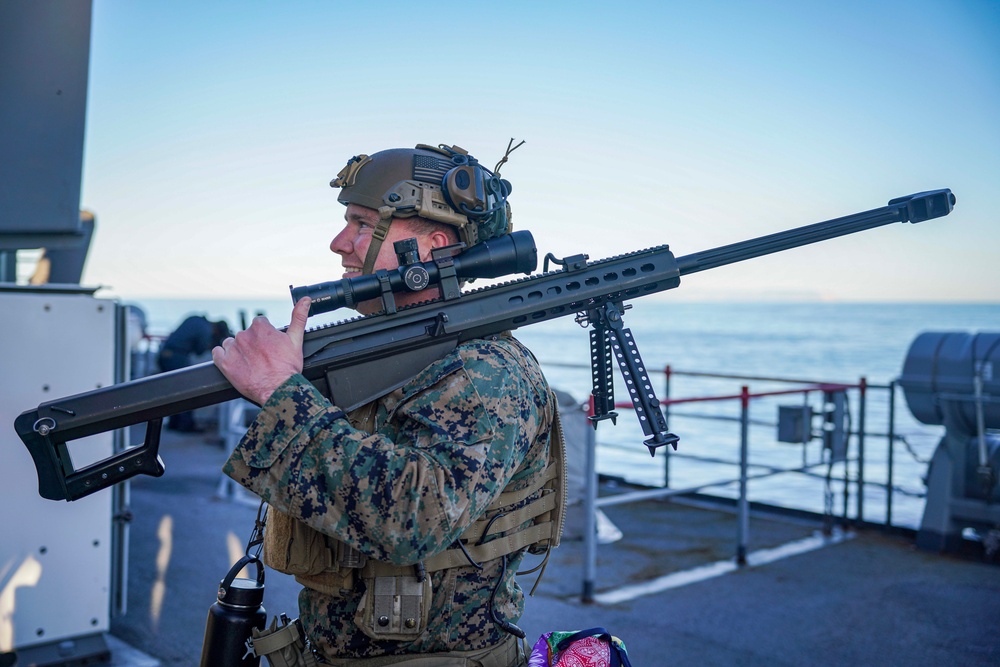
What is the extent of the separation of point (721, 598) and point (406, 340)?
3735 mm

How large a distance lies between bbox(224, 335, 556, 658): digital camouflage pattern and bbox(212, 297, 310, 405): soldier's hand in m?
0.05

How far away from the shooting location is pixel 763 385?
84.9ft

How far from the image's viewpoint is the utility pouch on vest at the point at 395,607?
169 cm

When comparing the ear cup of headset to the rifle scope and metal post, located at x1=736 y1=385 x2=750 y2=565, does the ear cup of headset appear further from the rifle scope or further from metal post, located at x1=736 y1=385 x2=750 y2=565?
metal post, located at x1=736 y1=385 x2=750 y2=565

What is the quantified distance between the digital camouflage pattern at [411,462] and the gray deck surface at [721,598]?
2.52 meters

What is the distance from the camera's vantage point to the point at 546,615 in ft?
14.8

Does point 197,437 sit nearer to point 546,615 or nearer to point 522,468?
point 546,615

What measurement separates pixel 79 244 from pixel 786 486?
31.5 ft

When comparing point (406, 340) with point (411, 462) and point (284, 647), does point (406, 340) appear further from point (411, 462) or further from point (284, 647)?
point (284, 647)

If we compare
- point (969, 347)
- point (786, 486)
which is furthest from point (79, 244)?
point (786, 486)

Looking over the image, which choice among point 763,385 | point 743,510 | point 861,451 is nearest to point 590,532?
point 743,510

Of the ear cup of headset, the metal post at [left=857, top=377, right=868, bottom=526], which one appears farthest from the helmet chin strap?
the metal post at [left=857, top=377, right=868, bottom=526]

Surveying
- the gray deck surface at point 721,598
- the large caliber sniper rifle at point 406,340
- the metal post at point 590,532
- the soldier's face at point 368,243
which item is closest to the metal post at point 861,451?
the gray deck surface at point 721,598

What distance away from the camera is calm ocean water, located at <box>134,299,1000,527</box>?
994cm
